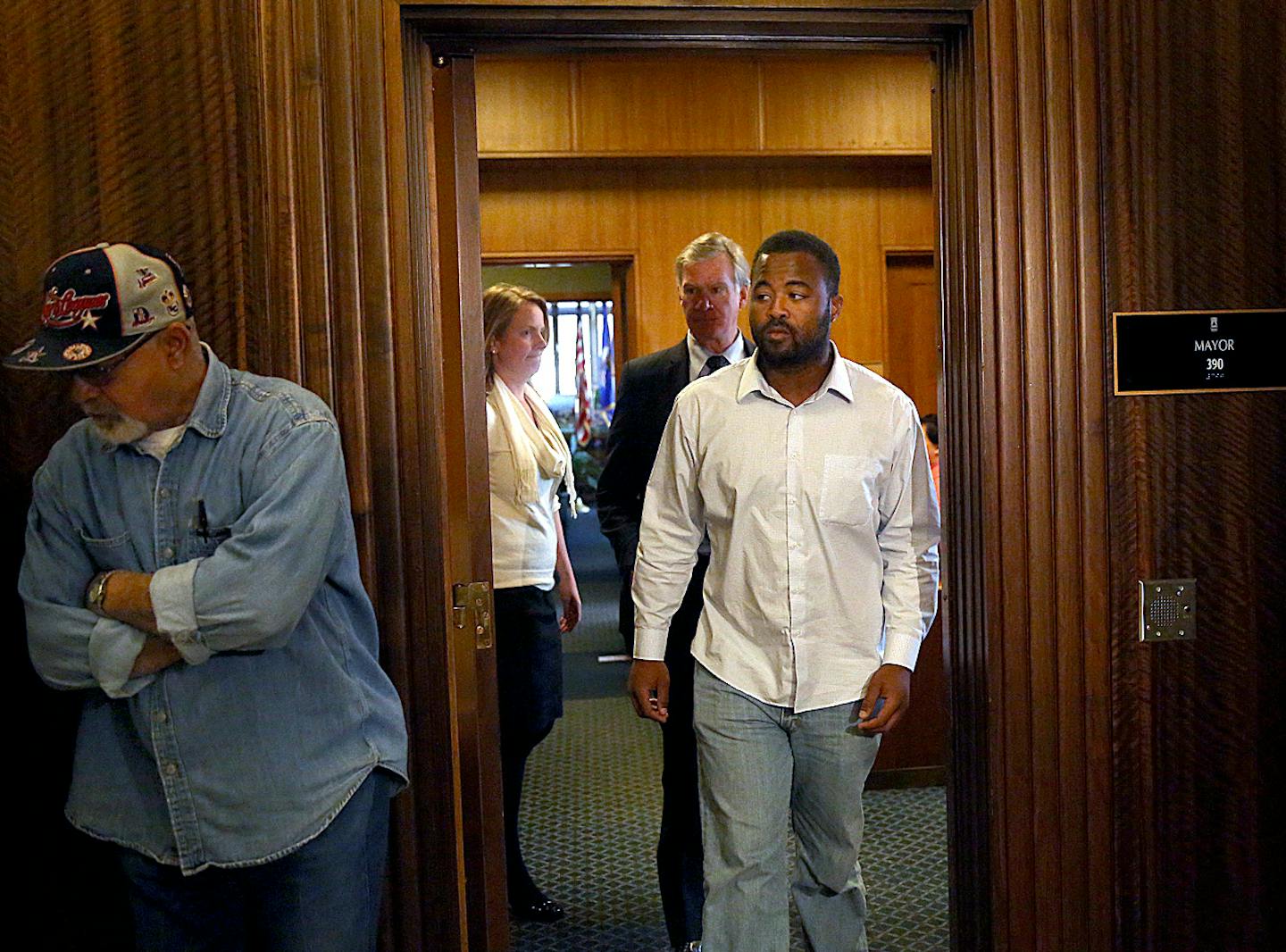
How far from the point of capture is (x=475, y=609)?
230 cm

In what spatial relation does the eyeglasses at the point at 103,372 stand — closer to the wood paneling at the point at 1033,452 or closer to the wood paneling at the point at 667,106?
the wood paneling at the point at 1033,452

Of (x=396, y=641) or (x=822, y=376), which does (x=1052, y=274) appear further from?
(x=396, y=641)

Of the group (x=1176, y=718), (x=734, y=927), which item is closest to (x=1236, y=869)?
(x=1176, y=718)

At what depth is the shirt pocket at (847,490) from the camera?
2297 millimetres

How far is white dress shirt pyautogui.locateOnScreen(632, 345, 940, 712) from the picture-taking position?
2289mm

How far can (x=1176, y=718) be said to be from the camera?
2.21m

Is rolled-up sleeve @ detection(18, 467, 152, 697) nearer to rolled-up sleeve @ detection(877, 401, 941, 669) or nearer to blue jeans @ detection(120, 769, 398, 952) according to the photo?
blue jeans @ detection(120, 769, 398, 952)

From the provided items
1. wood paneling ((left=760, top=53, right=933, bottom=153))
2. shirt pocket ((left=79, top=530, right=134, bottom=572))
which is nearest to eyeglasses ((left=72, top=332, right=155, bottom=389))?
shirt pocket ((left=79, top=530, right=134, bottom=572))

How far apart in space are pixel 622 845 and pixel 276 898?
223 cm

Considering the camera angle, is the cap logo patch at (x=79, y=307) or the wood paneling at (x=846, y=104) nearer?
the cap logo patch at (x=79, y=307)

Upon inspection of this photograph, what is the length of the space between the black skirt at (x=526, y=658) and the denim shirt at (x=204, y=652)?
1.38m

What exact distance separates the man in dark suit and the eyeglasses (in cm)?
151

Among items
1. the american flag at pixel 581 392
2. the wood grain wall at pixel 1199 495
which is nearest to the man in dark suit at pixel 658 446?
the wood grain wall at pixel 1199 495

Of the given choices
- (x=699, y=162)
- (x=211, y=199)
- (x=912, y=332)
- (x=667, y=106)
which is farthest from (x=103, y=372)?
(x=912, y=332)
